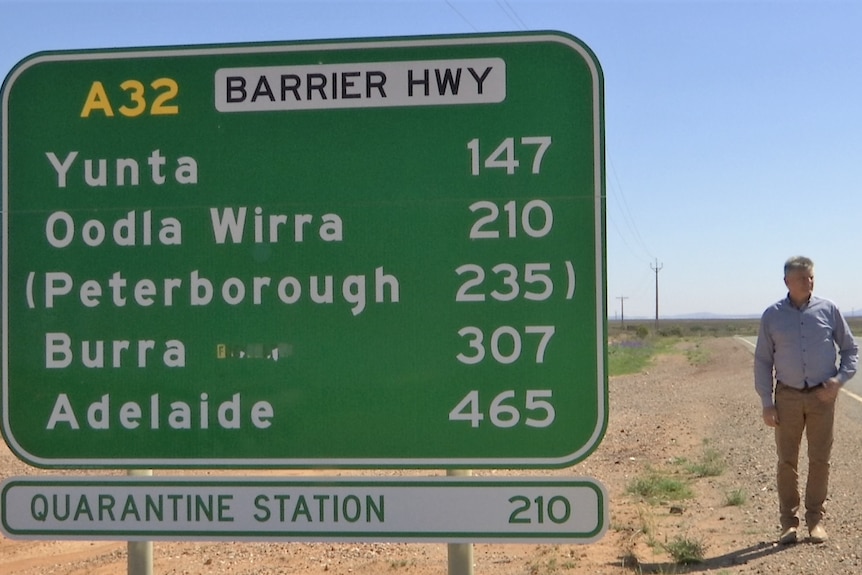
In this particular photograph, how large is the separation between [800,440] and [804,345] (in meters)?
0.70

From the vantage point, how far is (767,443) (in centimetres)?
1414

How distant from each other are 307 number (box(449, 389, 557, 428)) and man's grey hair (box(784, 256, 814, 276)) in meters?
4.26

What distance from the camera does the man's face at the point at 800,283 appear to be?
6871mm

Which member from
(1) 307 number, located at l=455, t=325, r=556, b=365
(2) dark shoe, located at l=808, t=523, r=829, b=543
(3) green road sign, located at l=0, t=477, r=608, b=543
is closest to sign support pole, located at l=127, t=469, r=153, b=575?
(3) green road sign, located at l=0, t=477, r=608, b=543

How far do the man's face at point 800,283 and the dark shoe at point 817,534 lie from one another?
1760 millimetres

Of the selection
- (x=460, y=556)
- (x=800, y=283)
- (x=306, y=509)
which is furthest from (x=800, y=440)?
(x=306, y=509)

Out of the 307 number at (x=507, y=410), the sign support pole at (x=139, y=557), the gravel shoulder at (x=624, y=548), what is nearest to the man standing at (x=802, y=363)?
the gravel shoulder at (x=624, y=548)

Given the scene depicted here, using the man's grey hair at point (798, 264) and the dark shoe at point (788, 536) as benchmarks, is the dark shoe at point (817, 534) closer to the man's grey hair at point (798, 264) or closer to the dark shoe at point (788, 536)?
the dark shoe at point (788, 536)

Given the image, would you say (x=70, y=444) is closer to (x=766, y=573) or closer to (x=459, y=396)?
(x=459, y=396)

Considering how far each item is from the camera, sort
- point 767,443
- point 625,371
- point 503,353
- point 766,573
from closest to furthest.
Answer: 1. point 503,353
2. point 766,573
3. point 767,443
4. point 625,371

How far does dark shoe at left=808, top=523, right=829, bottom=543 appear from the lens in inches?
289

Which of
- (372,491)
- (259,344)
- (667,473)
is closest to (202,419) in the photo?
(259,344)

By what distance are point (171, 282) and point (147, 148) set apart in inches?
18.5

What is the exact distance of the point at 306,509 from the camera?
3.30 m
